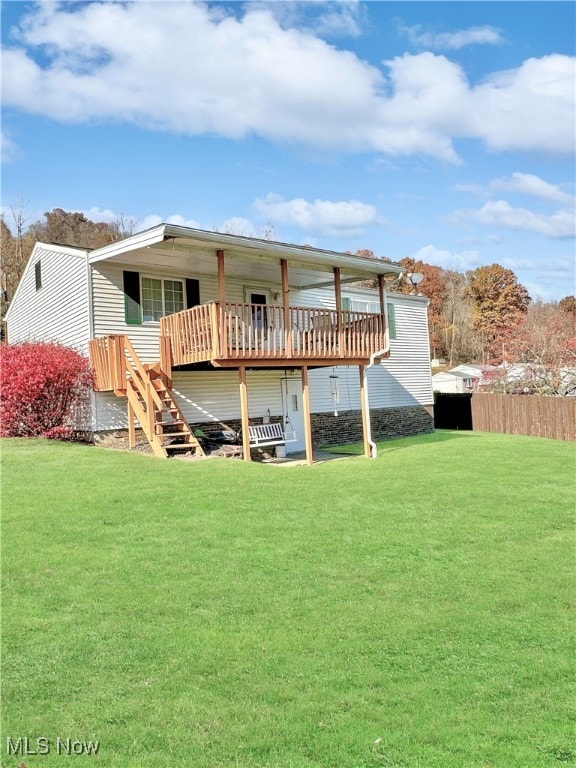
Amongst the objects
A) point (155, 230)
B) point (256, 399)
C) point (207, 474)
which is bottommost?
point (207, 474)

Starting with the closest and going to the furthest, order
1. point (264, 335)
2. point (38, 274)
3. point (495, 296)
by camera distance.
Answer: point (264, 335) < point (38, 274) < point (495, 296)

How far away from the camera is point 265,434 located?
15.9 m

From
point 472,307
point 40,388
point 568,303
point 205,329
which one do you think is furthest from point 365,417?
point 568,303

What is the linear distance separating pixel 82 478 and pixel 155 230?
5.26 metres

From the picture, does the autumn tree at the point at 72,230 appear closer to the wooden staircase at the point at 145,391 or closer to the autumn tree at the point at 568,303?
the wooden staircase at the point at 145,391

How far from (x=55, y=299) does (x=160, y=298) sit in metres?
3.02

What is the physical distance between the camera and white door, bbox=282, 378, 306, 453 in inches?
703

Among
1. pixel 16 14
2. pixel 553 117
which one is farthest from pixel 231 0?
pixel 553 117

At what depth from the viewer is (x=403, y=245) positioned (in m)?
52.7

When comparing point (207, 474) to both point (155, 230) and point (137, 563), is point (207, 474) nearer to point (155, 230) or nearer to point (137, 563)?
point (137, 563)

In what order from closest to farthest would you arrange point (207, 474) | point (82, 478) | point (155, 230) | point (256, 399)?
point (82, 478) → point (207, 474) → point (155, 230) → point (256, 399)

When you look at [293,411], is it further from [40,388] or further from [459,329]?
[459,329]

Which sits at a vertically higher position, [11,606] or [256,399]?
[256,399]

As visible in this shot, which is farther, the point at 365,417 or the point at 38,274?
the point at 38,274
